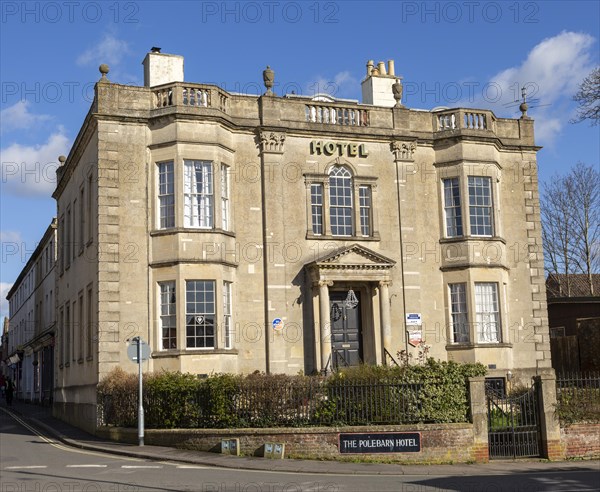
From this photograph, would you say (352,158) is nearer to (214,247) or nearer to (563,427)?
(214,247)

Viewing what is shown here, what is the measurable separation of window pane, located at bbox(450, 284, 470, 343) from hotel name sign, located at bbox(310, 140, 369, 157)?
596cm

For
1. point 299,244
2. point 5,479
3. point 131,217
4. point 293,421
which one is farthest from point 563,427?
point 131,217

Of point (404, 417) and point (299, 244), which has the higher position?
point (299, 244)

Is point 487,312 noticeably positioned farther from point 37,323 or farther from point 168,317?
point 37,323

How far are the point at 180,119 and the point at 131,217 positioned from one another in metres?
3.63

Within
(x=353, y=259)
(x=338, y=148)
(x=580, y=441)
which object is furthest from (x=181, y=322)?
(x=580, y=441)

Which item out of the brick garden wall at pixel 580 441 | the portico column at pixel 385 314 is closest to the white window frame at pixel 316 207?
the portico column at pixel 385 314

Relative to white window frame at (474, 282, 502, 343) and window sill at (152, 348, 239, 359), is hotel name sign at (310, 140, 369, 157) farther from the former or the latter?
window sill at (152, 348, 239, 359)

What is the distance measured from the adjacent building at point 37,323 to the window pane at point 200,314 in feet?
50.2

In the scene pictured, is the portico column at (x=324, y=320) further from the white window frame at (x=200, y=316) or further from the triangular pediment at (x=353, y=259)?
the white window frame at (x=200, y=316)

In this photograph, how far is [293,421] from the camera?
768 inches

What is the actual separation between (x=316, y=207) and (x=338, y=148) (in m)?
2.31

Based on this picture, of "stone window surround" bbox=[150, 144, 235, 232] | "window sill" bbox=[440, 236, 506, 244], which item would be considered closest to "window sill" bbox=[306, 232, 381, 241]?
"window sill" bbox=[440, 236, 506, 244]

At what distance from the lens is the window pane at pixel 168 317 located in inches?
992
